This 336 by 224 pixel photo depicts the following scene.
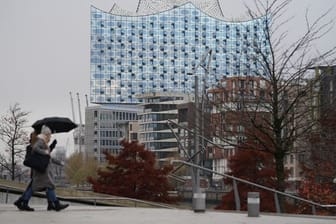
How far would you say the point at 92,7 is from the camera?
15312cm

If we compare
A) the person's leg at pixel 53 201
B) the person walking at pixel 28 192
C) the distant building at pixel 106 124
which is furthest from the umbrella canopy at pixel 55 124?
the distant building at pixel 106 124

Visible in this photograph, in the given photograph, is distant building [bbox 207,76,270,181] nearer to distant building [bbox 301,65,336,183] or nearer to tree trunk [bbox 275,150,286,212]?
tree trunk [bbox 275,150,286,212]

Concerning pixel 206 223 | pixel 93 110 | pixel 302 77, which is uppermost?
pixel 93 110

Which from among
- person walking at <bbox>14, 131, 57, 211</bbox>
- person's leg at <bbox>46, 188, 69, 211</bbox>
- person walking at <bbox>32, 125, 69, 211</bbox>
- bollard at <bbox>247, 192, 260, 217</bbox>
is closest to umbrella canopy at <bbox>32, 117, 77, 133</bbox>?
person walking at <bbox>14, 131, 57, 211</bbox>

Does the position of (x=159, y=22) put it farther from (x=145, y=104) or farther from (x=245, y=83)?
(x=245, y=83)

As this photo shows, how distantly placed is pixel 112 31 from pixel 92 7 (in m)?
7.46

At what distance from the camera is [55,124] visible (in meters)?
16.8

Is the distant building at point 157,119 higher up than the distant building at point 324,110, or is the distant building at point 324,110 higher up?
the distant building at point 157,119

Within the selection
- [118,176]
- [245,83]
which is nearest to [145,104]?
[118,176]

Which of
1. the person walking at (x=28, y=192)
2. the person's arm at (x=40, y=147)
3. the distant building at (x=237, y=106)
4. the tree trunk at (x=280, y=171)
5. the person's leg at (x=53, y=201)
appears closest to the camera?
the person's arm at (x=40, y=147)

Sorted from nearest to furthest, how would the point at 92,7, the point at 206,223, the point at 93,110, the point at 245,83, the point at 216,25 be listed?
the point at 206,223 → the point at 245,83 → the point at 216,25 → the point at 92,7 → the point at 93,110

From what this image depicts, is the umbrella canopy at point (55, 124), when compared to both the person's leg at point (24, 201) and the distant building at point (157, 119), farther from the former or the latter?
the distant building at point (157, 119)

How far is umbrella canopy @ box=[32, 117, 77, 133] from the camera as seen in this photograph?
16270 mm

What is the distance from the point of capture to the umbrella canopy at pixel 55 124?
16.3 m
